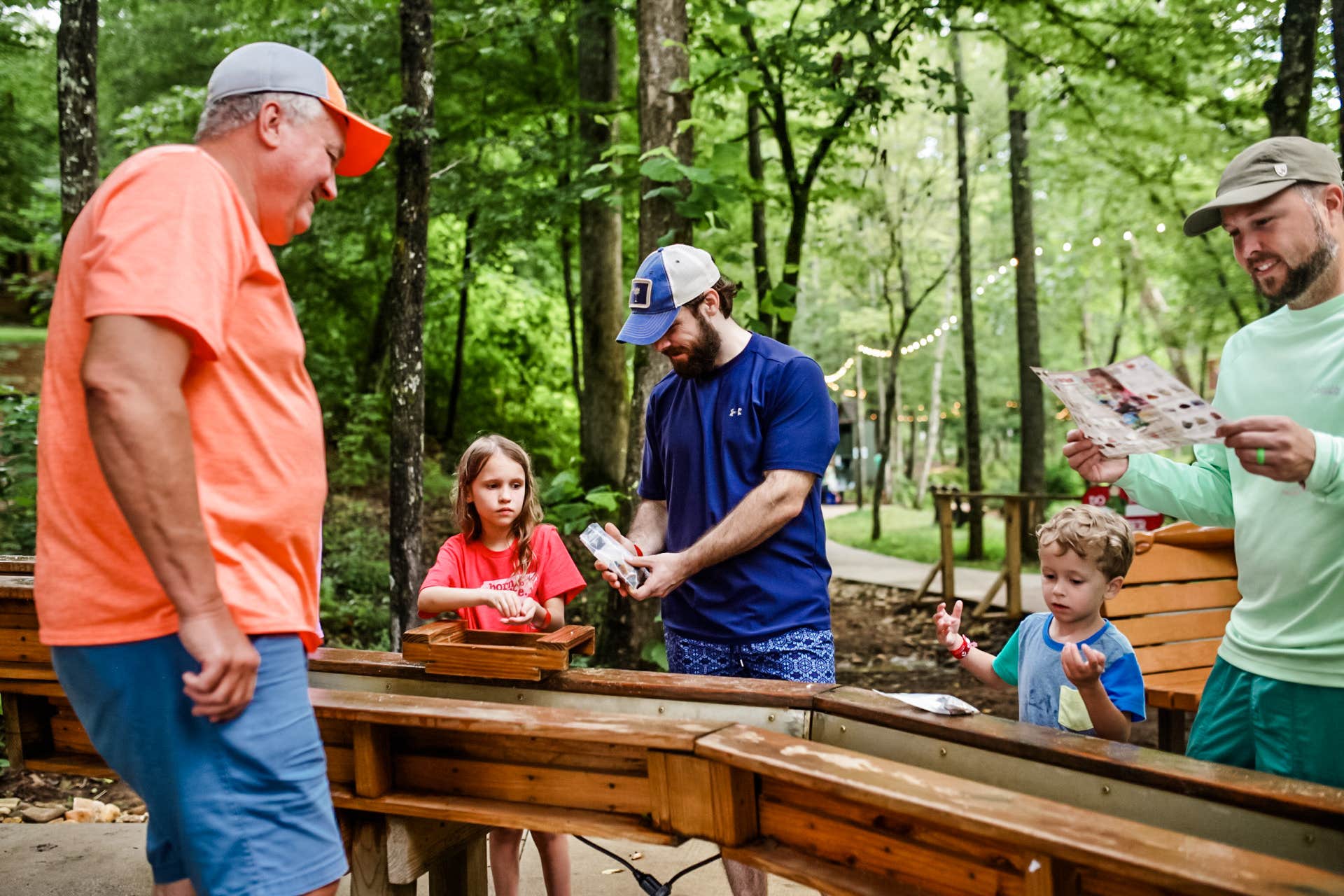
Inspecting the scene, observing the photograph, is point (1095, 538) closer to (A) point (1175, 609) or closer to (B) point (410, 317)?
(A) point (1175, 609)

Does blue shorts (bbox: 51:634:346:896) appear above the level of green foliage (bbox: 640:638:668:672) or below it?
above

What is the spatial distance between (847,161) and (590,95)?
274cm

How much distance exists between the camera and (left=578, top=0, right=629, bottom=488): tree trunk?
10391mm

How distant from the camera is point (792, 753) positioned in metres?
2.12

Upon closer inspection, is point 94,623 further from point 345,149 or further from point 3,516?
point 3,516

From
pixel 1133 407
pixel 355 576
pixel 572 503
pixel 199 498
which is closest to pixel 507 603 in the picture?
pixel 199 498

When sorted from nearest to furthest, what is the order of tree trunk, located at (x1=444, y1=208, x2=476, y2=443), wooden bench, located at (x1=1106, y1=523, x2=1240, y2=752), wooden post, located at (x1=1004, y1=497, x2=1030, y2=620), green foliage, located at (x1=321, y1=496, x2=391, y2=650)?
wooden bench, located at (x1=1106, y1=523, x2=1240, y2=752)
green foliage, located at (x1=321, y1=496, x2=391, y2=650)
wooden post, located at (x1=1004, y1=497, x2=1030, y2=620)
tree trunk, located at (x1=444, y1=208, x2=476, y2=443)

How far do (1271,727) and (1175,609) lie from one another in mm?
2482

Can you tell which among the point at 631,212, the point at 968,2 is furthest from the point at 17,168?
the point at 968,2

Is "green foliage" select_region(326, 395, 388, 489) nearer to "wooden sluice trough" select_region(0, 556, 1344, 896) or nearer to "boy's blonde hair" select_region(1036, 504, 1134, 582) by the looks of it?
"wooden sluice trough" select_region(0, 556, 1344, 896)

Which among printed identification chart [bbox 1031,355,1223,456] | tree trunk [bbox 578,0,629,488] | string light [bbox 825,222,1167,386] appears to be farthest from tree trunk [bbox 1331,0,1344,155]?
string light [bbox 825,222,1167,386]

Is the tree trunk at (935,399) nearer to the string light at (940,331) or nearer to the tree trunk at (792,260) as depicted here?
the string light at (940,331)

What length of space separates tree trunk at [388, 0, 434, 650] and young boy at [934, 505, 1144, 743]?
12.5 ft

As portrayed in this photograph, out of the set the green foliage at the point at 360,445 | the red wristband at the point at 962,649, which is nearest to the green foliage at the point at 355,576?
the green foliage at the point at 360,445
